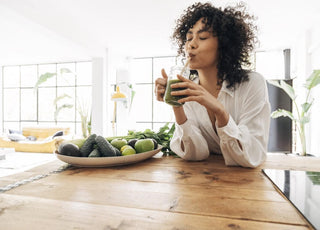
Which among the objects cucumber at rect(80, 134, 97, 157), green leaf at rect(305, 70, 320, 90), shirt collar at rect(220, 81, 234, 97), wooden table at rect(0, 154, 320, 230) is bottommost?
wooden table at rect(0, 154, 320, 230)

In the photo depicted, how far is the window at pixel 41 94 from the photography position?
25.5ft

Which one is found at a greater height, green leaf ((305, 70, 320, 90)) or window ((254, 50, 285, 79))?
window ((254, 50, 285, 79))

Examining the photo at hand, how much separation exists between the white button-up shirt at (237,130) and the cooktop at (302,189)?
138mm

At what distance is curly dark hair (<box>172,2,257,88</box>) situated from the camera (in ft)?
3.81

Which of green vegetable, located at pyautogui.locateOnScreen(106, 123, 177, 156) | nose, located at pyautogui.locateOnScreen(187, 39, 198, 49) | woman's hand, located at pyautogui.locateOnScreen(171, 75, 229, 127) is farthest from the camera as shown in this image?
green vegetable, located at pyautogui.locateOnScreen(106, 123, 177, 156)

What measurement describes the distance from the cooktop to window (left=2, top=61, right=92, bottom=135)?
7.67m

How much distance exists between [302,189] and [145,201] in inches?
16.4

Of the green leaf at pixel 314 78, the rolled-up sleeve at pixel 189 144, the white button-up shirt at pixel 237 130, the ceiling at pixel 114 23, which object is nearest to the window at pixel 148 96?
the ceiling at pixel 114 23

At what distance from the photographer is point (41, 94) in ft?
26.3

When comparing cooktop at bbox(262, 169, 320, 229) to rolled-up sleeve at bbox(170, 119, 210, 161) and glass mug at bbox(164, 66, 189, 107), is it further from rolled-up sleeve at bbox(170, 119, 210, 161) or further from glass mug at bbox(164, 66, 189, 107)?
glass mug at bbox(164, 66, 189, 107)

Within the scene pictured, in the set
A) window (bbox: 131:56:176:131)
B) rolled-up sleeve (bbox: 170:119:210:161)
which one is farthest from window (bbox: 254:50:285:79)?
rolled-up sleeve (bbox: 170:119:210:161)

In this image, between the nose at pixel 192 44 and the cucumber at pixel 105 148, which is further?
the nose at pixel 192 44

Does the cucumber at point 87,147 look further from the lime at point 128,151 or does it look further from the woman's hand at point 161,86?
the woman's hand at point 161,86

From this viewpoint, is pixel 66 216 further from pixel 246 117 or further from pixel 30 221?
pixel 246 117
